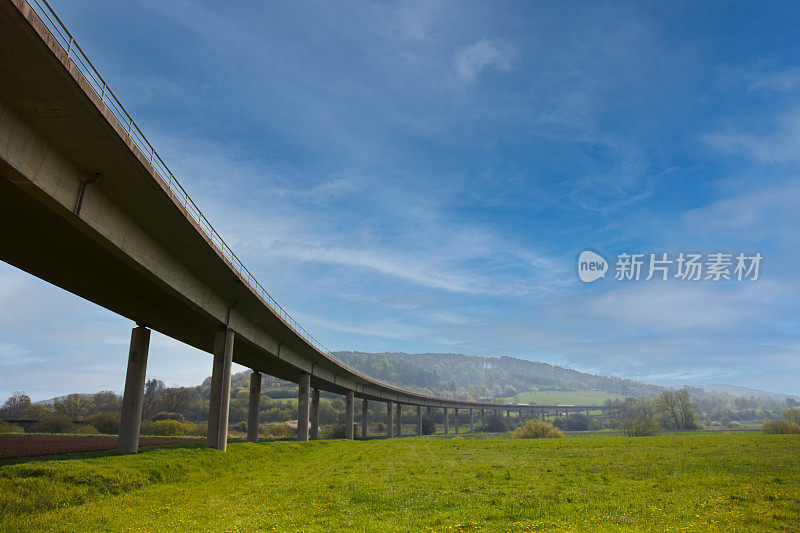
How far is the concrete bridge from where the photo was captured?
15.6 metres

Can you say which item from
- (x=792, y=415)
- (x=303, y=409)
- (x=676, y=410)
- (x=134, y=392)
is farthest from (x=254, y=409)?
(x=676, y=410)

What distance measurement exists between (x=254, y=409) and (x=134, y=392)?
2978cm

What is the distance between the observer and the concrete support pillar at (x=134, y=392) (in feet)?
114

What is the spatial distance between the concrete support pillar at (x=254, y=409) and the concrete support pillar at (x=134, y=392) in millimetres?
27358

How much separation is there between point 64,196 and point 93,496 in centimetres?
1264

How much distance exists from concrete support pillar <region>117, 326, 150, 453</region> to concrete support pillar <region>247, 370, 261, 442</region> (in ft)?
89.8

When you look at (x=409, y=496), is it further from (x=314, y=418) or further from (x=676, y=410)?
(x=676, y=410)

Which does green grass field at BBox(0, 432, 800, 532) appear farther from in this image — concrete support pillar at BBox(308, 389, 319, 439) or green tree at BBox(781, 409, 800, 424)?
green tree at BBox(781, 409, 800, 424)

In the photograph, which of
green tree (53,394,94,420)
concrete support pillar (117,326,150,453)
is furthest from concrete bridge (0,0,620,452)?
green tree (53,394,94,420)

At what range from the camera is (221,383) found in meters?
41.5

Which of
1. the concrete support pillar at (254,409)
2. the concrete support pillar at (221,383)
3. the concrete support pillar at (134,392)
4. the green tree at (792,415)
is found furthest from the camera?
the green tree at (792,415)

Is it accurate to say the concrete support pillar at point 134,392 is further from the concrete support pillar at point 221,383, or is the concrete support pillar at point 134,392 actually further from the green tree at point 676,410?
the green tree at point 676,410

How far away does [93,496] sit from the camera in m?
20.2

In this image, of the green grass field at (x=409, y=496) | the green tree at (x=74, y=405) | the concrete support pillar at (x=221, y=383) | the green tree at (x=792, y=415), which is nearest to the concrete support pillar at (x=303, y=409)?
the concrete support pillar at (x=221, y=383)
